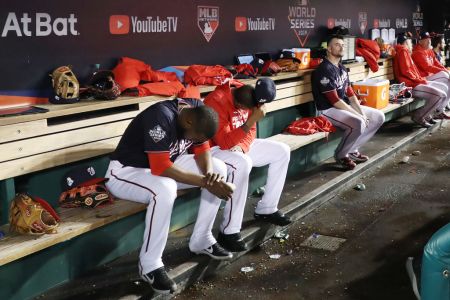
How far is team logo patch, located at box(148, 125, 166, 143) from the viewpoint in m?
3.35

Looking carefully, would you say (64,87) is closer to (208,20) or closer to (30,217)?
(30,217)

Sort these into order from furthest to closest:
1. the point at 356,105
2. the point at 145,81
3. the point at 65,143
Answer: the point at 356,105 < the point at 145,81 < the point at 65,143

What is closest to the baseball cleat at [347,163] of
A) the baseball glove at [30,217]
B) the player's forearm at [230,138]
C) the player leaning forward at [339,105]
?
the player leaning forward at [339,105]

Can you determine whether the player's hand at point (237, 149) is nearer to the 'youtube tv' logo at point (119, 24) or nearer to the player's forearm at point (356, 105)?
the 'youtube tv' logo at point (119, 24)

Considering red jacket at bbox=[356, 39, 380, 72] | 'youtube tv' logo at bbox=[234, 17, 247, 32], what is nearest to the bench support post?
'youtube tv' logo at bbox=[234, 17, 247, 32]

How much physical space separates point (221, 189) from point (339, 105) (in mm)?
2929

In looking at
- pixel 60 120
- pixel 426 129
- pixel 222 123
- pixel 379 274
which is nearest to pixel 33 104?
pixel 60 120

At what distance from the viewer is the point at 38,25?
13.0 ft

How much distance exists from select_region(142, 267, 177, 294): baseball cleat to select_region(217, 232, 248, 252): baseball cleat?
0.73 m

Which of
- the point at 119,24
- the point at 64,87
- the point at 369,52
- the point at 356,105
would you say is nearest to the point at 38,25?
the point at 64,87

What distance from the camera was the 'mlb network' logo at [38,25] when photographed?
3779 millimetres

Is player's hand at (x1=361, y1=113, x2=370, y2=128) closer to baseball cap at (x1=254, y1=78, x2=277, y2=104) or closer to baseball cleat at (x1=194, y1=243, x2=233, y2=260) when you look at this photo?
baseball cap at (x1=254, y1=78, x2=277, y2=104)

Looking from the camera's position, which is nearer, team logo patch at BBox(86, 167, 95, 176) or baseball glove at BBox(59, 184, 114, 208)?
baseball glove at BBox(59, 184, 114, 208)

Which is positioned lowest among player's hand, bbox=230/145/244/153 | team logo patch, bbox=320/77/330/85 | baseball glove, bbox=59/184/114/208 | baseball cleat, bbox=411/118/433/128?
baseball cleat, bbox=411/118/433/128
